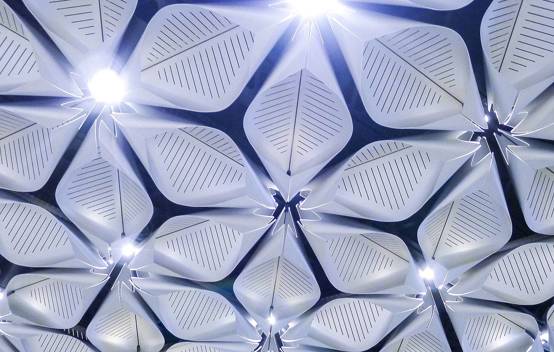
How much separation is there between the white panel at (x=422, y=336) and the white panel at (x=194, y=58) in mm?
7064

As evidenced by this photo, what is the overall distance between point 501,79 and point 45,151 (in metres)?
8.31

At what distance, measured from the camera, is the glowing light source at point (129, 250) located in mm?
12500

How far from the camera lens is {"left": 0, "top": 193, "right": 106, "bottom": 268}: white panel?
1217cm

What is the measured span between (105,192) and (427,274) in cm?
719

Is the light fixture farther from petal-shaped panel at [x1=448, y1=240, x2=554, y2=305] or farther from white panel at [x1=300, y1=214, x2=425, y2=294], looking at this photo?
petal-shaped panel at [x1=448, y1=240, x2=554, y2=305]

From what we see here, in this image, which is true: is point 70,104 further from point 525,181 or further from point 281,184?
point 525,181

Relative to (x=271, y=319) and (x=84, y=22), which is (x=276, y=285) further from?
(x=84, y=22)

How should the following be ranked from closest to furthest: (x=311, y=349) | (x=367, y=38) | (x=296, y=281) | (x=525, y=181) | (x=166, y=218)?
(x=367, y=38)
(x=525, y=181)
(x=166, y=218)
(x=296, y=281)
(x=311, y=349)

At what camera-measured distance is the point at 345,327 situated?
14.0 m

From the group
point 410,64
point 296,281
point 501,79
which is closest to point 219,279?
point 296,281

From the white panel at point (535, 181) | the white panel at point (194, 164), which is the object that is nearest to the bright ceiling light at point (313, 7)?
the white panel at point (194, 164)

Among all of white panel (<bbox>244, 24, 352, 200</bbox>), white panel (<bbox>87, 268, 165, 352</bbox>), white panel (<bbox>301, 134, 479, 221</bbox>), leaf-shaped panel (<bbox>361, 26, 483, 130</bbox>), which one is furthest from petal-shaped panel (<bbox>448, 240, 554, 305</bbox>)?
white panel (<bbox>87, 268, 165, 352</bbox>)

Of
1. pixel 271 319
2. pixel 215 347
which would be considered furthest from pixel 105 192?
pixel 215 347

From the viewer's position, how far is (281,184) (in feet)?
35.6
